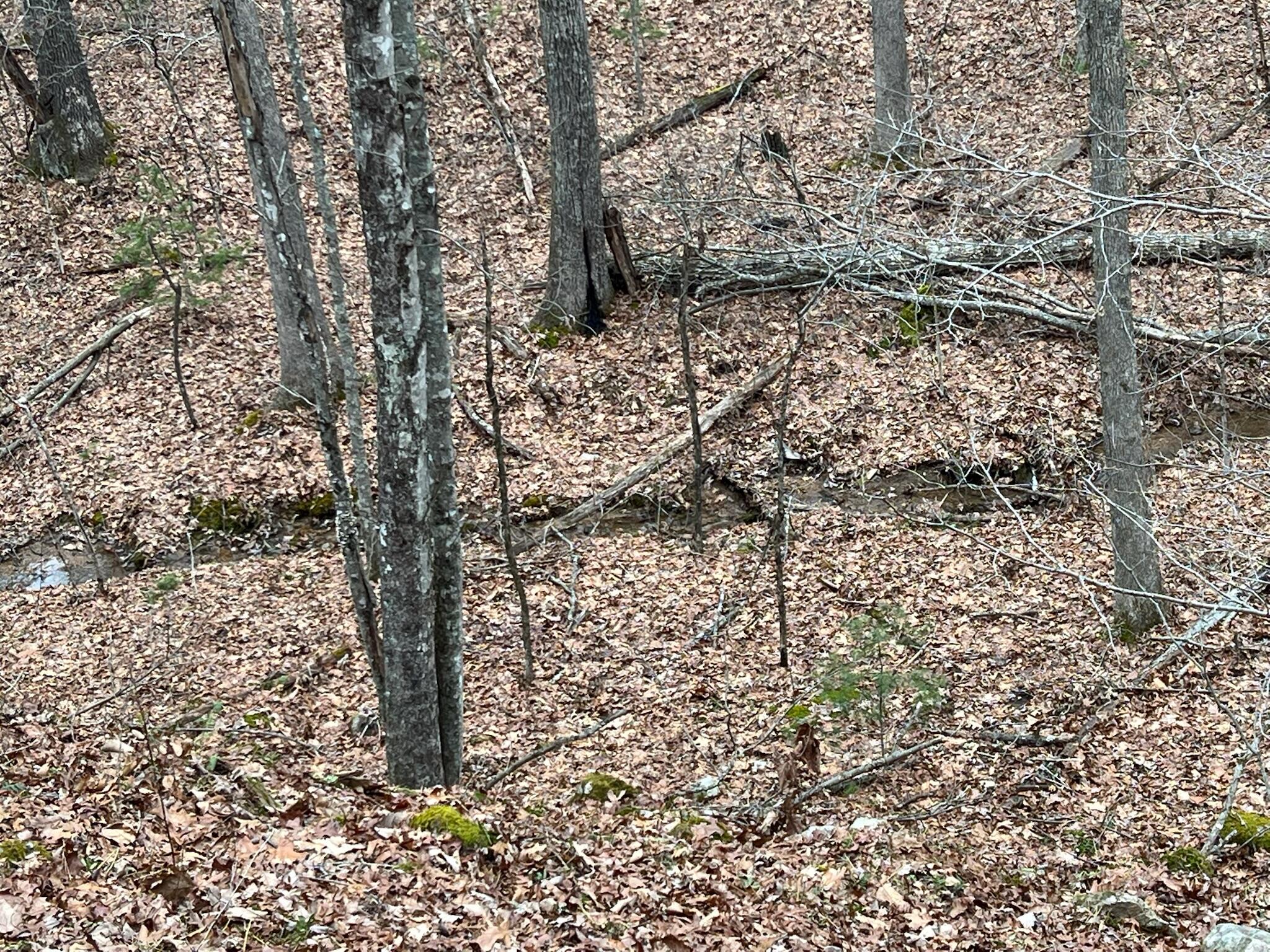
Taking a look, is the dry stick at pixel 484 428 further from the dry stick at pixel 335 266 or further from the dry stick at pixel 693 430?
the dry stick at pixel 335 266

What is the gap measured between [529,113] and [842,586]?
412 inches

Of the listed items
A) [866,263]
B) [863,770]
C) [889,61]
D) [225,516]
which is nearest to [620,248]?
[866,263]

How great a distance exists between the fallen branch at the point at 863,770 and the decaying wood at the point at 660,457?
438cm

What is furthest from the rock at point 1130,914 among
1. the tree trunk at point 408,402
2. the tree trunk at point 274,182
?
the tree trunk at point 274,182

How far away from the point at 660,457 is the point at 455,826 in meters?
6.25

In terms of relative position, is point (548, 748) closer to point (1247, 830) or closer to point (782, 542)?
point (782, 542)

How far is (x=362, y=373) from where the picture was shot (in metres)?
12.5

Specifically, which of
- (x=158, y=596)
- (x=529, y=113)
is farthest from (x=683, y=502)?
(x=529, y=113)

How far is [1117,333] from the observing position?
7.75 metres

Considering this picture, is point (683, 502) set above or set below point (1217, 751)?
above

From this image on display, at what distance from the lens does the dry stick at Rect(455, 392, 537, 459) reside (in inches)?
458

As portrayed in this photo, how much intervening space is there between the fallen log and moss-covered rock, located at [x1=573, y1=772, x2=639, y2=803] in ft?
18.0

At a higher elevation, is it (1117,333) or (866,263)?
(866,263)

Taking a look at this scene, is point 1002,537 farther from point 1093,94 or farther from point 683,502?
point 1093,94
